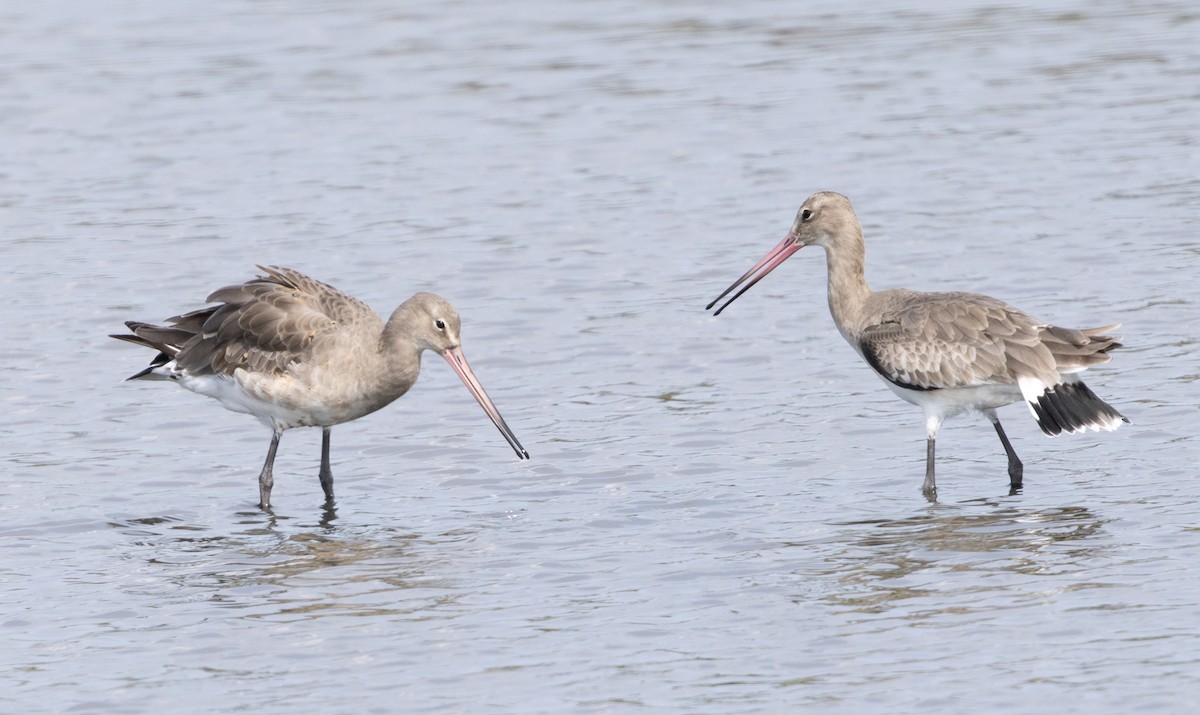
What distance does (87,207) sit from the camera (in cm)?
1838

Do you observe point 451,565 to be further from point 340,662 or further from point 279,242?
point 279,242

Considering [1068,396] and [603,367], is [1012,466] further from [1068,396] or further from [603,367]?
[603,367]

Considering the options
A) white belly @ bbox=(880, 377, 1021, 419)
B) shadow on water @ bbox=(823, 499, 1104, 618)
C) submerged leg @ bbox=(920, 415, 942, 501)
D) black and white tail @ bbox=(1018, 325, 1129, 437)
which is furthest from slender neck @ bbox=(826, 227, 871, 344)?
shadow on water @ bbox=(823, 499, 1104, 618)

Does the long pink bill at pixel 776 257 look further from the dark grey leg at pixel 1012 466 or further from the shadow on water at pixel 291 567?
the shadow on water at pixel 291 567

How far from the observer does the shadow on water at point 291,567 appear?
922cm

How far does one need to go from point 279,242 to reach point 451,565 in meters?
7.83

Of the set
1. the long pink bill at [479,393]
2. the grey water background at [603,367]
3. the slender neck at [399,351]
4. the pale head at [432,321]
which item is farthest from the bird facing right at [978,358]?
the slender neck at [399,351]

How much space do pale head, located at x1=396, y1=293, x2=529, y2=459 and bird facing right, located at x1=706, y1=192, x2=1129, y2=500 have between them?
2.24 meters

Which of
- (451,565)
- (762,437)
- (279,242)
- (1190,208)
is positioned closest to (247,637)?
(451,565)

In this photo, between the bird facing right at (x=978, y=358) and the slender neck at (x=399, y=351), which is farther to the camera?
the slender neck at (x=399, y=351)

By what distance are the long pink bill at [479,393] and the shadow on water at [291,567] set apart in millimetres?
682

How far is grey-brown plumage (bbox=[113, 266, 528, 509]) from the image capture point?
35.7 feet

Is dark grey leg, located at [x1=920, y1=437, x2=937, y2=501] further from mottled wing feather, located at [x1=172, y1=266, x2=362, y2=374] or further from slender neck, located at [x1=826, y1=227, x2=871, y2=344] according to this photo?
mottled wing feather, located at [x1=172, y1=266, x2=362, y2=374]

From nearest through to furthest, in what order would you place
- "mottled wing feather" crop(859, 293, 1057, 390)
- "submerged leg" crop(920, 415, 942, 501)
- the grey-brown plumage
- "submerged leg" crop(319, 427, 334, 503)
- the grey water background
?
the grey water background → "submerged leg" crop(920, 415, 942, 501) → "mottled wing feather" crop(859, 293, 1057, 390) → the grey-brown plumage → "submerged leg" crop(319, 427, 334, 503)
